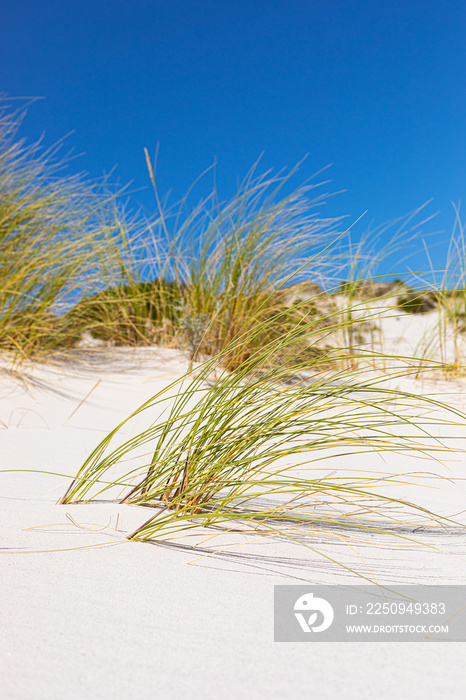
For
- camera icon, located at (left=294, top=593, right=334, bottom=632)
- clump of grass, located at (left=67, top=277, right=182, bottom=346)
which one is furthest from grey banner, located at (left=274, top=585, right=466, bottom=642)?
clump of grass, located at (left=67, top=277, right=182, bottom=346)

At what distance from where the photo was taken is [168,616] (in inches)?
30.9

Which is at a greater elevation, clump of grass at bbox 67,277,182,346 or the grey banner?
clump of grass at bbox 67,277,182,346

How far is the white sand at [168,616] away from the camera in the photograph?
634mm

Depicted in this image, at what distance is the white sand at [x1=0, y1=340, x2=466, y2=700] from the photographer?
63cm

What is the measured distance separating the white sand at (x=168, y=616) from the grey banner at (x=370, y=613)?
0.02 metres

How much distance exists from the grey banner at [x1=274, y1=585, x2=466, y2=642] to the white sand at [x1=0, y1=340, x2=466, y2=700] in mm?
25

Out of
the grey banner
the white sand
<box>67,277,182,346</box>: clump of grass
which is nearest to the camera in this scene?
the white sand

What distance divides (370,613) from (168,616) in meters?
0.32

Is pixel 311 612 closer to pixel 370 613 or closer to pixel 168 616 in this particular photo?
pixel 370 613

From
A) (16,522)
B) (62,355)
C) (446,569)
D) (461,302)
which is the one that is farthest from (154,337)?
(446,569)

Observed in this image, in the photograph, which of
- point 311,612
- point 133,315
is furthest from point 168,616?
point 133,315

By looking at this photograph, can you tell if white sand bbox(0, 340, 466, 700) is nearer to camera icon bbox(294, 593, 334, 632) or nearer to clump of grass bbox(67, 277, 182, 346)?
camera icon bbox(294, 593, 334, 632)

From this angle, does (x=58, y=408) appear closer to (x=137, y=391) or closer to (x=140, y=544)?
(x=137, y=391)

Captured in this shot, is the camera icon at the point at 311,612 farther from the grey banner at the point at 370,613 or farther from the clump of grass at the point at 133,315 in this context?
the clump of grass at the point at 133,315
